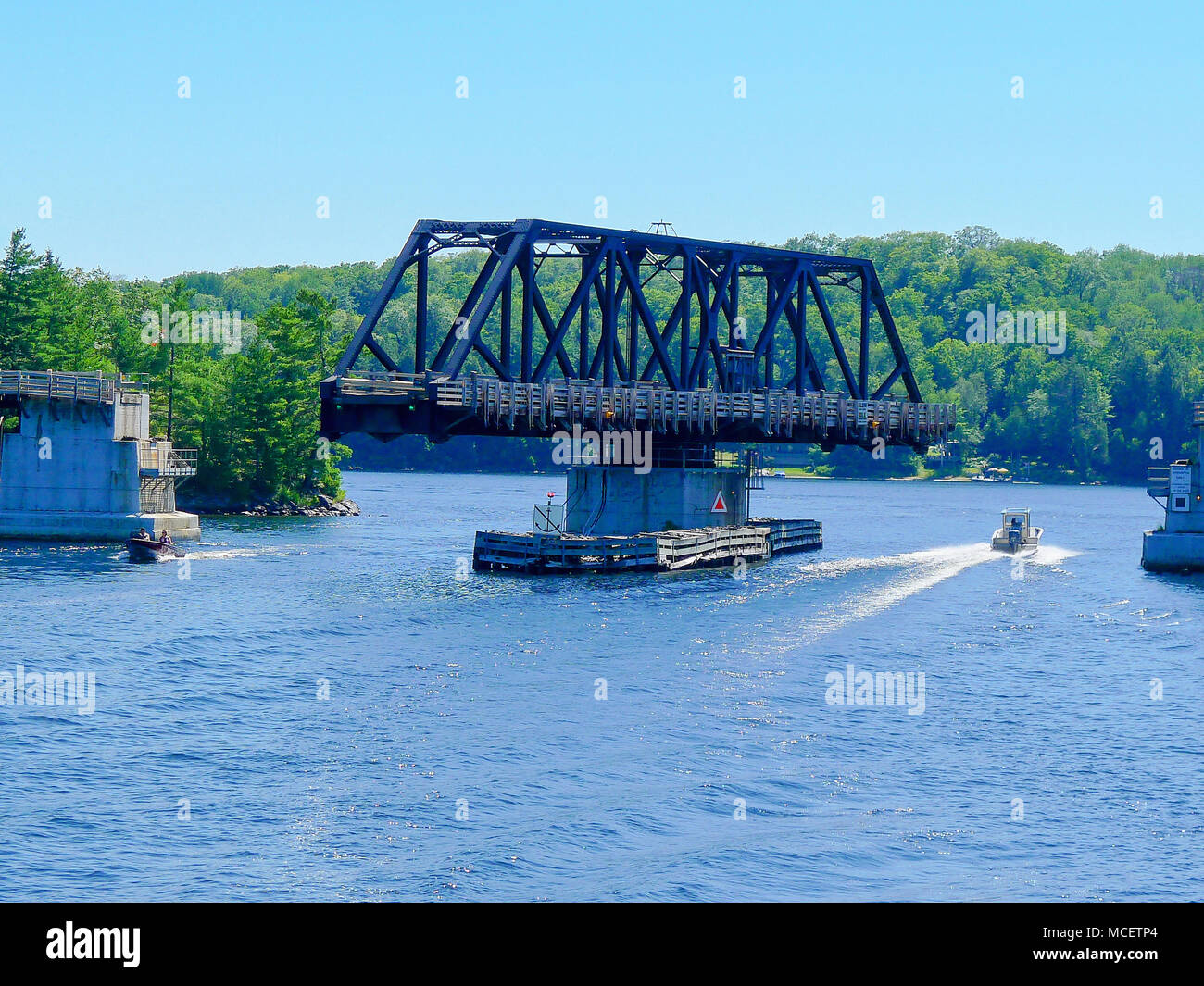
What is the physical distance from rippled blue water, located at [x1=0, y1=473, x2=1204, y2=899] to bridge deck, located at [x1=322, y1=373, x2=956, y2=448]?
27.2 ft

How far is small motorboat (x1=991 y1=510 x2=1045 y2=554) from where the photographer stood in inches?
4171

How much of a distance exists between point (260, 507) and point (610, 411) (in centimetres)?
6155

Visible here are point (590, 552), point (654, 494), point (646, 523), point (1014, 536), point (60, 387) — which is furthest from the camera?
point (1014, 536)

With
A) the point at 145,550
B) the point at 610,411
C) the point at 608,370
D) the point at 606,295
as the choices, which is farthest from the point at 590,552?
the point at 145,550

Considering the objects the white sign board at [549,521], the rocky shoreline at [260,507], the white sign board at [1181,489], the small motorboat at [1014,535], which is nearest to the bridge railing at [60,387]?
the white sign board at [549,521]

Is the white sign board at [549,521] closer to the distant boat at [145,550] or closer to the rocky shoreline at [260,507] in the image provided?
the distant boat at [145,550]

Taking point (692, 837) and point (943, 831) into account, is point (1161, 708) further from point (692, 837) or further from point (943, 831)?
point (692, 837)

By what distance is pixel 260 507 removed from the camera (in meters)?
137

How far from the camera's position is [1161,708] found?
48.2 metres

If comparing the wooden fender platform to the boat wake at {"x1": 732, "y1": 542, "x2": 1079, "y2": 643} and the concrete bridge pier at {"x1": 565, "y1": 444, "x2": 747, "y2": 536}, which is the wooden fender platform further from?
the boat wake at {"x1": 732, "y1": 542, "x2": 1079, "y2": 643}

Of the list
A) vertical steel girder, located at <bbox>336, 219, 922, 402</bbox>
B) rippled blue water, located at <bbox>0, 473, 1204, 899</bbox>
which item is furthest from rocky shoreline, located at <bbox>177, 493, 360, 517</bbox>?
rippled blue water, located at <bbox>0, 473, 1204, 899</bbox>

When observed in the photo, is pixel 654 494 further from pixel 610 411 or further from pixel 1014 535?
pixel 1014 535

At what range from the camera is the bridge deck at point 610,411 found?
247ft
